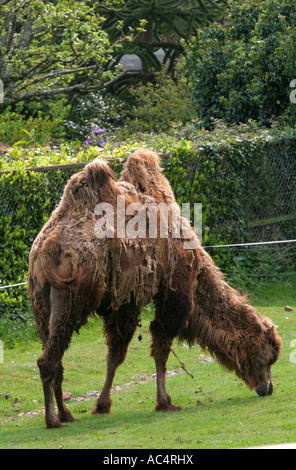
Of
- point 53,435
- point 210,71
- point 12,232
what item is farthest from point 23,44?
point 53,435

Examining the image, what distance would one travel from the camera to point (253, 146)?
46.7 ft

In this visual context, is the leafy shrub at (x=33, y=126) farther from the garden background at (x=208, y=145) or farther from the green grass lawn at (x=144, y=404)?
the green grass lawn at (x=144, y=404)

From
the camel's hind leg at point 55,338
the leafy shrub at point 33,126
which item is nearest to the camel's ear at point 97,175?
the camel's hind leg at point 55,338

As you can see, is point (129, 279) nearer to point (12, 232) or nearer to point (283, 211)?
point (12, 232)

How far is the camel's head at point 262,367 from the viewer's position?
26.2 ft

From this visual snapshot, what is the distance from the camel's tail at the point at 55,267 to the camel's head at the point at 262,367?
2.17 meters

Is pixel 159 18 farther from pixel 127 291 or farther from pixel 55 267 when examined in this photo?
pixel 55 267

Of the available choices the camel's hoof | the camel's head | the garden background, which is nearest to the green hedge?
the garden background

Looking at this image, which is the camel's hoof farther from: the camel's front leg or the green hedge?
the green hedge

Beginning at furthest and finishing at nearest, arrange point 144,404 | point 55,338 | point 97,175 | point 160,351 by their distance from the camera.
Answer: point 144,404, point 160,351, point 97,175, point 55,338

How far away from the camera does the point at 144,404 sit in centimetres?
844

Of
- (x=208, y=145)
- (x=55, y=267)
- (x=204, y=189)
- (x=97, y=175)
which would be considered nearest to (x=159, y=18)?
(x=208, y=145)

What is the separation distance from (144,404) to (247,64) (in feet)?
32.2

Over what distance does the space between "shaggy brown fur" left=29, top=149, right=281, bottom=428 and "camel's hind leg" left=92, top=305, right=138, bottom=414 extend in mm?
10
